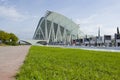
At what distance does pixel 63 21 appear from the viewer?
364 feet

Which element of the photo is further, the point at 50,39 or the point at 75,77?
the point at 50,39

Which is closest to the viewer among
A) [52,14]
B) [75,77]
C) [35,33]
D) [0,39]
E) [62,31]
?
[75,77]

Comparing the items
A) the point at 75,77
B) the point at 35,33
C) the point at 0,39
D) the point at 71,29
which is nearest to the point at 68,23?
the point at 71,29

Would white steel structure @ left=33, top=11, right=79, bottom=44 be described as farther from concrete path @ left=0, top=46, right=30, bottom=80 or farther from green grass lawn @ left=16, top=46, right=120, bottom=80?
green grass lawn @ left=16, top=46, right=120, bottom=80

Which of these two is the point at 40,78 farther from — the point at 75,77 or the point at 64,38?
the point at 64,38

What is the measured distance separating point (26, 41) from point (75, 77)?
11480 centimetres

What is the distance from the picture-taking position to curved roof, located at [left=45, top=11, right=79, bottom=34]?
10684cm

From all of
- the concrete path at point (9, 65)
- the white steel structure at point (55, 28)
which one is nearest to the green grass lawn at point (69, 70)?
the concrete path at point (9, 65)

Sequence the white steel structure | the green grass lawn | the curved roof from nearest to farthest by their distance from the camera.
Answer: the green grass lawn, the curved roof, the white steel structure

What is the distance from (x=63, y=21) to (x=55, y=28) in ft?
16.5

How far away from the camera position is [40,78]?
19.0 feet

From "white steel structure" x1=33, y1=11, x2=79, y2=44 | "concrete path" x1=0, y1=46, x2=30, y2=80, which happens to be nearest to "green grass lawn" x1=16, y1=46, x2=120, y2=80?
"concrete path" x1=0, y1=46, x2=30, y2=80

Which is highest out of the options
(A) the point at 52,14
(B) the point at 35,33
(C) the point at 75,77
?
(A) the point at 52,14

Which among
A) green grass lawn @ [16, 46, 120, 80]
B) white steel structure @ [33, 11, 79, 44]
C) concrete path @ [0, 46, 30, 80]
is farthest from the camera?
white steel structure @ [33, 11, 79, 44]
